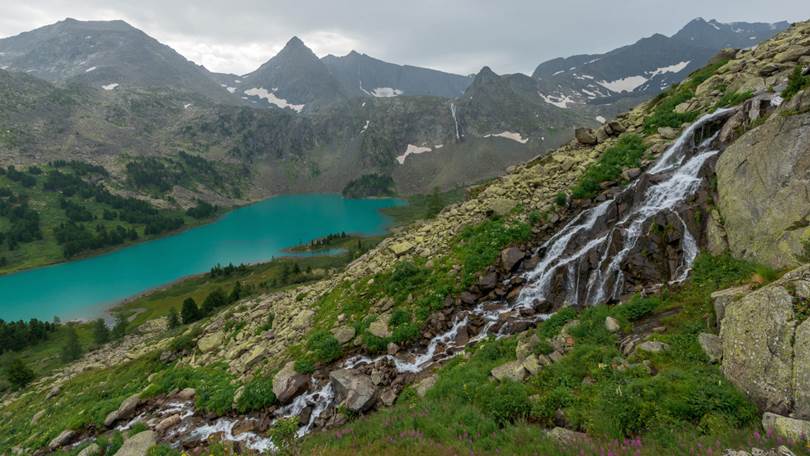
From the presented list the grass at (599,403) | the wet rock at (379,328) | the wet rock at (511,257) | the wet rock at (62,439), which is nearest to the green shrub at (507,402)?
the grass at (599,403)

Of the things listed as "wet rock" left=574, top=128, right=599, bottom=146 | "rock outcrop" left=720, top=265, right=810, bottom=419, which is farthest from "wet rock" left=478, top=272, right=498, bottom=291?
"wet rock" left=574, top=128, right=599, bottom=146

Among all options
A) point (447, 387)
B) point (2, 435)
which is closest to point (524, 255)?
point (447, 387)

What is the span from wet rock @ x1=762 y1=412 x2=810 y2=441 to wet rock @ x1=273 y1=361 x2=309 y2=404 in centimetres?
1668

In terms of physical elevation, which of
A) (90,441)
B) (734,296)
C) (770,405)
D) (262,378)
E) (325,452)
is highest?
(734,296)

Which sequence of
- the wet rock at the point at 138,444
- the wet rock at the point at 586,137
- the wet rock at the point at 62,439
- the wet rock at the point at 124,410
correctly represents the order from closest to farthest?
1. the wet rock at the point at 138,444
2. the wet rock at the point at 62,439
3. the wet rock at the point at 124,410
4. the wet rock at the point at 586,137

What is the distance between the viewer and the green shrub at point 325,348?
1856 centimetres

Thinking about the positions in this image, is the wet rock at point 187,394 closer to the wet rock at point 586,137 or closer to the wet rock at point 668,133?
the wet rock at point 586,137

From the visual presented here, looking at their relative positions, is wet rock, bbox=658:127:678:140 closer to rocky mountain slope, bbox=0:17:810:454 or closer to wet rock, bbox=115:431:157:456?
rocky mountain slope, bbox=0:17:810:454

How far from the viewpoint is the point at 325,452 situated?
908 centimetres

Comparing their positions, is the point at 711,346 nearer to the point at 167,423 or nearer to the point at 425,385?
the point at 425,385

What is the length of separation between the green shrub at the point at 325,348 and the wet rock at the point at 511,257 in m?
10.9

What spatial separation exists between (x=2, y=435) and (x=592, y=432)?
40325 mm

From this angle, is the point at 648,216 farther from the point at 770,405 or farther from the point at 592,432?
the point at 592,432

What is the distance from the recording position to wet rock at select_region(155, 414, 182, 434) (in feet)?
57.1
